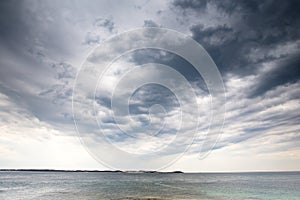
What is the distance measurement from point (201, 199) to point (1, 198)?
40.4 meters

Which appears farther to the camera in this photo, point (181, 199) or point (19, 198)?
point (19, 198)

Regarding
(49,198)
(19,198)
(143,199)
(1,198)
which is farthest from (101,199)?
(1,198)

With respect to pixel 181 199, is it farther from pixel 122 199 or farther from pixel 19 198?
pixel 19 198

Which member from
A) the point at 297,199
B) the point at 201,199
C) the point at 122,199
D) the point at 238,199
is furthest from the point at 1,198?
the point at 297,199

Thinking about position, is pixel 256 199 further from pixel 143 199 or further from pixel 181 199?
pixel 143 199

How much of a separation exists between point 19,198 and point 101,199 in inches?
711

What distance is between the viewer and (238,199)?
44938mm

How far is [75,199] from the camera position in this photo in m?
42.9

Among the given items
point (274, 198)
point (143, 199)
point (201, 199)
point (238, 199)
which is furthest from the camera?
point (274, 198)

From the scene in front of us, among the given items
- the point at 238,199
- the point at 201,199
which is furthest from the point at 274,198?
the point at 201,199

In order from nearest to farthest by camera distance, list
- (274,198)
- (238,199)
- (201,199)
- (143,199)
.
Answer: (143,199) → (201,199) → (238,199) → (274,198)

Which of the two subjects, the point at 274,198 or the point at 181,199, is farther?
the point at 274,198

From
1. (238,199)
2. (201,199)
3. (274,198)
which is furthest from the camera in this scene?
(274,198)

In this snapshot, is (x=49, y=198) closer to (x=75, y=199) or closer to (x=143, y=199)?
(x=75, y=199)
